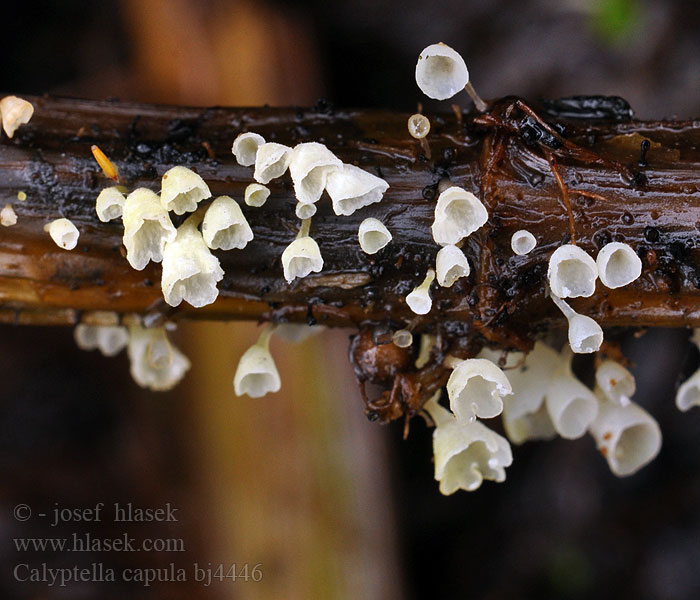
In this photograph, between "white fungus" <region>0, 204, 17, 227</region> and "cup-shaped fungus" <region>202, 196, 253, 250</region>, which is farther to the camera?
"white fungus" <region>0, 204, 17, 227</region>

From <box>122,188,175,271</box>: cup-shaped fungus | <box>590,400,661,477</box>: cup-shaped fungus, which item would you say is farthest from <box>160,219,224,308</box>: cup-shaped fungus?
<box>590,400,661,477</box>: cup-shaped fungus

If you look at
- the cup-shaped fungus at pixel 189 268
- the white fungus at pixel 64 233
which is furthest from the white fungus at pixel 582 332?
the white fungus at pixel 64 233

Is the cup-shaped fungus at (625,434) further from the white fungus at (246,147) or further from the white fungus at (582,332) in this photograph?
the white fungus at (246,147)

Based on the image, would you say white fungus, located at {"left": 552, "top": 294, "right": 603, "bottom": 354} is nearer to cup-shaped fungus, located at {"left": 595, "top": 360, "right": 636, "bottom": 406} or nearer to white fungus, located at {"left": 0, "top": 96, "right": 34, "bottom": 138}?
cup-shaped fungus, located at {"left": 595, "top": 360, "right": 636, "bottom": 406}

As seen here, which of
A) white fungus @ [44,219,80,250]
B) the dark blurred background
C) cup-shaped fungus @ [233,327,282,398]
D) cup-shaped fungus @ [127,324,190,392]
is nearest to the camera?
white fungus @ [44,219,80,250]

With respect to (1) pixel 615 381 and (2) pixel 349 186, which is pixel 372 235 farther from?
(1) pixel 615 381

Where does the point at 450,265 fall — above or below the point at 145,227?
below

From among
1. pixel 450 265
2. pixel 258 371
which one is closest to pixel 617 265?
pixel 450 265
